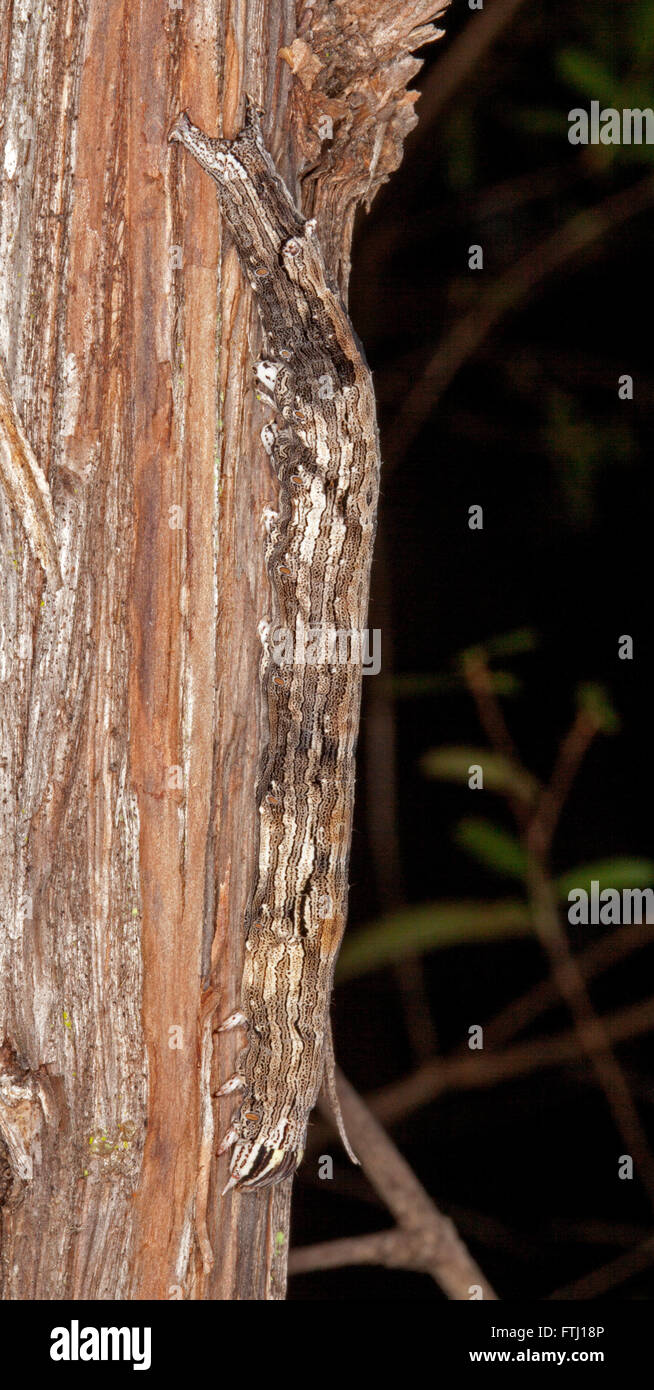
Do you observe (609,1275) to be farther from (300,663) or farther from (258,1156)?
(300,663)

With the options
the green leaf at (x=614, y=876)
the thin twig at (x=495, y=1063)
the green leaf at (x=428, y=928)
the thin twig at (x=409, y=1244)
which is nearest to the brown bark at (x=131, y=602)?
the thin twig at (x=409, y=1244)

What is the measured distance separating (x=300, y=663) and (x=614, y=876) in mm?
1543

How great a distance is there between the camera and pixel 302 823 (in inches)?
62.9

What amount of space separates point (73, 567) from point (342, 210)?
0.65 meters

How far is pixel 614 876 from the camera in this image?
2811 millimetres

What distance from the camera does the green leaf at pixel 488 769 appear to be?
3016 mm

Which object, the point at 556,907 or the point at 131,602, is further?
the point at 556,907

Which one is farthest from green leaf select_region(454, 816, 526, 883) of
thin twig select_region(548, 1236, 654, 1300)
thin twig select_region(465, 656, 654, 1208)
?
thin twig select_region(548, 1236, 654, 1300)

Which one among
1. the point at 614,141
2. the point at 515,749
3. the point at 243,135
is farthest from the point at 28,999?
the point at 614,141

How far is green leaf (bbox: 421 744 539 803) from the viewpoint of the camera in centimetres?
302

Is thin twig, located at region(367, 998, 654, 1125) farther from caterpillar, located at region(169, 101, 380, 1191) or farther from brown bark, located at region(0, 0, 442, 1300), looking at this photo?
brown bark, located at region(0, 0, 442, 1300)

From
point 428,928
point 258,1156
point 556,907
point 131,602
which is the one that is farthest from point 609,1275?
point 131,602

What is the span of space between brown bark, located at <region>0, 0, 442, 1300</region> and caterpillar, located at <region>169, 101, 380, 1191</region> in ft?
0.13

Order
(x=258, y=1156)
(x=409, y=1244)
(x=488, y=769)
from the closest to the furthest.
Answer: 1. (x=258, y=1156)
2. (x=409, y=1244)
3. (x=488, y=769)
